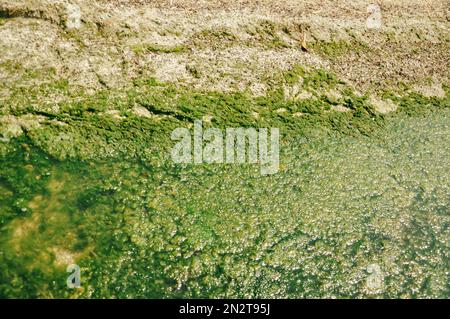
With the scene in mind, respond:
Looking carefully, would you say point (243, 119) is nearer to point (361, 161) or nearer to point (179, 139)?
point (179, 139)

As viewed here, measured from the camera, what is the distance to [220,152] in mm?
2162

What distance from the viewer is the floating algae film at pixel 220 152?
1.75 m

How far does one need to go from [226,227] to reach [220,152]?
1.39ft

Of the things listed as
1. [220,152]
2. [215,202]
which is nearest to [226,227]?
[215,202]

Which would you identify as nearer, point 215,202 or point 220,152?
point 215,202

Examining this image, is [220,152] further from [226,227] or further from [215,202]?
[226,227]

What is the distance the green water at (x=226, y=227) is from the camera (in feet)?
5.56

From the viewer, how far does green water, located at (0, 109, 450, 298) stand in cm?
169

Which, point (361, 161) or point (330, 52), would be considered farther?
point (330, 52)

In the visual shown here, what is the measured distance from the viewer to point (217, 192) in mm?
2004

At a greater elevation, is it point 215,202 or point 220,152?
point 220,152

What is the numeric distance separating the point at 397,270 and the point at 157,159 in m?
1.13
